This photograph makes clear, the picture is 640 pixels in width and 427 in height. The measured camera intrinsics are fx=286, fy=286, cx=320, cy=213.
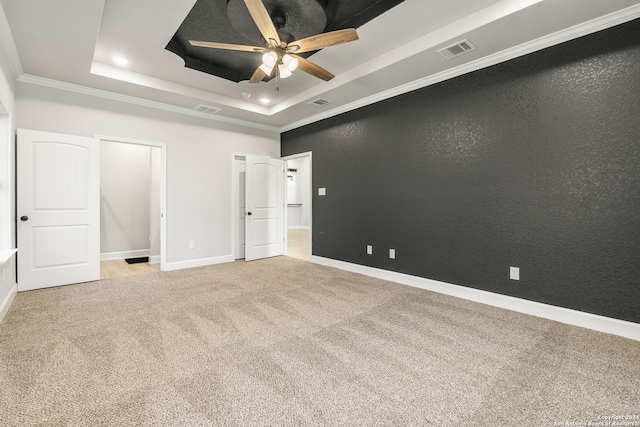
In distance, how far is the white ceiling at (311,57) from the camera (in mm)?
2393

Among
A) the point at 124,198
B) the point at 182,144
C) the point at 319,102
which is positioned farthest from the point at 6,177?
the point at 319,102

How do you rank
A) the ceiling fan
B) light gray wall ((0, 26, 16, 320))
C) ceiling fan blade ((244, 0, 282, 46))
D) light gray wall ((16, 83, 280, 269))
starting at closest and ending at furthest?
ceiling fan blade ((244, 0, 282, 46))
the ceiling fan
light gray wall ((0, 26, 16, 320))
light gray wall ((16, 83, 280, 269))

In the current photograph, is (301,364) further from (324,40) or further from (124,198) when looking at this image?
(124,198)

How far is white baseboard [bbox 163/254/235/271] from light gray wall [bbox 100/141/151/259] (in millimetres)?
1805

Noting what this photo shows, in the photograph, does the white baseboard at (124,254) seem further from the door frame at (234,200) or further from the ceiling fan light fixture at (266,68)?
the ceiling fan light fixture at (266,68)

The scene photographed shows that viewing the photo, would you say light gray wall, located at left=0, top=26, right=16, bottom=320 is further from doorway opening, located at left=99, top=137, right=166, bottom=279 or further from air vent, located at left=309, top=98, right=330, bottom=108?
air vent, located at left=309, top=98, right=330, bottom=108

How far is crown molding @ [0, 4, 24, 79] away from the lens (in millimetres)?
2427

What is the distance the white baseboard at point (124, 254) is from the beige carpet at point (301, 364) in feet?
7.97

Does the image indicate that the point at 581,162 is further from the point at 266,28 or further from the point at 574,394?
the point at 266,28

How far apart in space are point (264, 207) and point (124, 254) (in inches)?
116

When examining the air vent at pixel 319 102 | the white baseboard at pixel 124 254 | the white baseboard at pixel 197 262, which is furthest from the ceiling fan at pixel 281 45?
the white baseboard at pixel 124 254

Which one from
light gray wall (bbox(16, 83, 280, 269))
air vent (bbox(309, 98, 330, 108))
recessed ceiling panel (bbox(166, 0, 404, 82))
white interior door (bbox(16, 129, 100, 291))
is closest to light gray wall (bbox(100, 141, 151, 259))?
light gray wall (bbox(16, 83, 280, 269))

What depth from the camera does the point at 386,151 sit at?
4145 millimetres

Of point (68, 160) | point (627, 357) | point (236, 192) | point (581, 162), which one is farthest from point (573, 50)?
point (68, 160)
